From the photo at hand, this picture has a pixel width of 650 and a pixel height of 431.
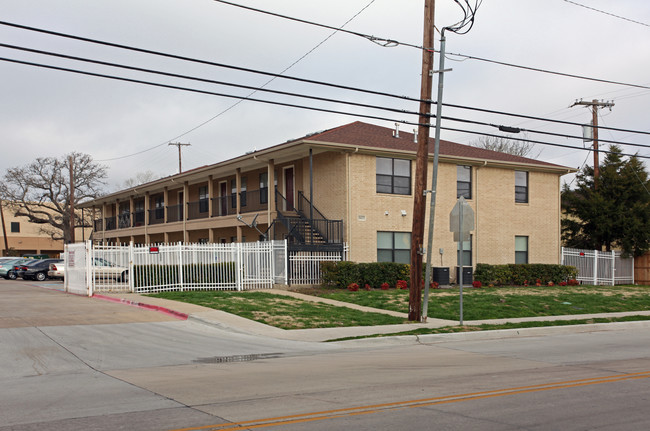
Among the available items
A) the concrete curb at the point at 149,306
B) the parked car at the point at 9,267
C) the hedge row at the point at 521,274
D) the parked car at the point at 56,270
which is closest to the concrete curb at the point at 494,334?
the concrete curb at the point at 149,306

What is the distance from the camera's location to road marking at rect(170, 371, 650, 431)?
6.64 meters

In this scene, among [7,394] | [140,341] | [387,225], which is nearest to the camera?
[7,394]

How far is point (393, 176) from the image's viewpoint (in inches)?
1113

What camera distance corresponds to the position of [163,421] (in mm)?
6848

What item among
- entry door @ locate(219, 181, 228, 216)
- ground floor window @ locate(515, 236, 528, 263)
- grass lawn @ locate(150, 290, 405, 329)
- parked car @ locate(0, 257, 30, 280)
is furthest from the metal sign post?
parked car @ locate(0, 257, 30, 280)

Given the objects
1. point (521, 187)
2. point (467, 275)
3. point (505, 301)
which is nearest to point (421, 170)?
point (505, 301)

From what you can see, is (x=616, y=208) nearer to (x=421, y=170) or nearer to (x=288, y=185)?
(x=288, y=185)

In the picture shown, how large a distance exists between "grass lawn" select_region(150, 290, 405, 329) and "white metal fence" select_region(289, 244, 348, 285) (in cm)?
392

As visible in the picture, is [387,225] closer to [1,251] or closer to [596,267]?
[596,267]

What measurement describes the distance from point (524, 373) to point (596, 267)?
25168 mm

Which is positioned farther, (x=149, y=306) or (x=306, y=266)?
(x=306, y=266)

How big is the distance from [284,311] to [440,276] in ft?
37.5

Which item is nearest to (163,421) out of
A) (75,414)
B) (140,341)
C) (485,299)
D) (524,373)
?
(75,414)

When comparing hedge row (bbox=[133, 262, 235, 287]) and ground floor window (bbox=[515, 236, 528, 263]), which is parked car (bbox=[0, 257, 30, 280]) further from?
ground floor window (bbox=[515, 236, 528, 263])
